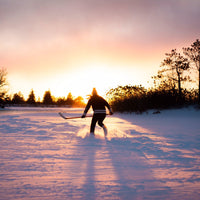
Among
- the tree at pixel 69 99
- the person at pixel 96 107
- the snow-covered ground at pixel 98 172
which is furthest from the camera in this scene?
the tree at pixel 69 99

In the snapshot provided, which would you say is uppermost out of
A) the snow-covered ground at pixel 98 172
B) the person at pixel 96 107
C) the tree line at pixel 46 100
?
the tree line at pixel 46 100

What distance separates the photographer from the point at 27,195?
9.05 ft

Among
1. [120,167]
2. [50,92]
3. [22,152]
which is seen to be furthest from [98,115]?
[50,92]

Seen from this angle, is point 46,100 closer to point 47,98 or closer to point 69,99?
point 47,98

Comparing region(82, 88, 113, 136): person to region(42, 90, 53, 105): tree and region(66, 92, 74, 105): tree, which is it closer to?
region(42, 90, 53, 105): tree

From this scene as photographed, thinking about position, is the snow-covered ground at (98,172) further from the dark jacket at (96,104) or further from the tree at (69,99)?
the tree at (69,99)

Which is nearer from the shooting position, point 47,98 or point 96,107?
point 96,107

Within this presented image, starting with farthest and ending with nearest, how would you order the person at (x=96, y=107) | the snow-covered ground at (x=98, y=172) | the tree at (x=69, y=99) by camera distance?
the tree at (x=69, y=99) → the person at (x=96, y=107) → the snow-covered ground at (x=98, y=172)

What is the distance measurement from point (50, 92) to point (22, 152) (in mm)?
102525

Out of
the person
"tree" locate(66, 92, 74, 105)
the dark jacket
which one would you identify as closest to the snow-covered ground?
the person

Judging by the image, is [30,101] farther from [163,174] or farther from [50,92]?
[163,174]

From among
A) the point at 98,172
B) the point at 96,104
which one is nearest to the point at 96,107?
the point at 96,104

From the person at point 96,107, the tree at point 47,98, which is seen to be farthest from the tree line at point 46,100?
the person at point 96,107

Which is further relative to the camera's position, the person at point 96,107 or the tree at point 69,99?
the tree at point 69,99
